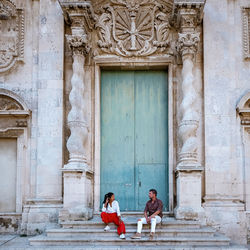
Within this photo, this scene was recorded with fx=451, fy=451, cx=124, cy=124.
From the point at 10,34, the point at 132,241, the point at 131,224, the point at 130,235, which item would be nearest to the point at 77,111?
the point at 10,34

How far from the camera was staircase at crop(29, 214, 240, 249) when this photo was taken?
942cm

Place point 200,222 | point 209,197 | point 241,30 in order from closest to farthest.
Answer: point 200,222 → point 209,197 → point 241,30

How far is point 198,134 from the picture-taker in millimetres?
11727

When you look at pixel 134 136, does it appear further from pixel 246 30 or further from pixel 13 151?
pixel 246 30

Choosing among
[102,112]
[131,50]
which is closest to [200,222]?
[102,112]

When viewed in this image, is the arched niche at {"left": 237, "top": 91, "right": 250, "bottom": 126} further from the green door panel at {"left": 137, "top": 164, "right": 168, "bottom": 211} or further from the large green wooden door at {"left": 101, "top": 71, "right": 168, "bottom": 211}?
the green door panel at {"left": 137, "top": 164, "right": 168, "bottom": 211}

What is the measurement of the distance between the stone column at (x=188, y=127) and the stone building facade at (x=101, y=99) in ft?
0.08

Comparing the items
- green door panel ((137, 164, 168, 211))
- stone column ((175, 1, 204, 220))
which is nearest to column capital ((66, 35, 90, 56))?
stone column ((175, 1, 204, 220))

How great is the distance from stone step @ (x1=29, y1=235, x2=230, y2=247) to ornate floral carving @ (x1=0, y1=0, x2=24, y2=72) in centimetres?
504

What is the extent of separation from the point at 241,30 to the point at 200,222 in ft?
17.2

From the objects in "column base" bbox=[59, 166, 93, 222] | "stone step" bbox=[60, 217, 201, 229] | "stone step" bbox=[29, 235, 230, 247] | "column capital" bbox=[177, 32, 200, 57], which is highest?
"column capital" bbox=[177, 32, 200, 57]

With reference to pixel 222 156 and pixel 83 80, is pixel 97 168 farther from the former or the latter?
pixel 222 156

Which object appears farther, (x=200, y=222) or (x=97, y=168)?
(x=97, y=168)

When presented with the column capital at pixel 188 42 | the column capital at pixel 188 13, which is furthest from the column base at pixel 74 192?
the column capital at pixel 188 13
